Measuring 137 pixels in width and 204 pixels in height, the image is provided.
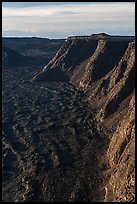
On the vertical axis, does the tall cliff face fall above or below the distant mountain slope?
below

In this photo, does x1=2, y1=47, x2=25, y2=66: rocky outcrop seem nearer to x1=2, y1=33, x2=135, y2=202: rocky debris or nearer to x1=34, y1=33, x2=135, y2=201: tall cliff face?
x1=2, y1=33, x2=135, y2=202: rocky debris

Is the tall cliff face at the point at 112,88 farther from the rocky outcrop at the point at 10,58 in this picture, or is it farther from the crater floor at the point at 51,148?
the rocky outcrop at the point at 10,58

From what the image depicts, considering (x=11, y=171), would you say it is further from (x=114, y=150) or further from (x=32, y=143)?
(x=114, y=150)

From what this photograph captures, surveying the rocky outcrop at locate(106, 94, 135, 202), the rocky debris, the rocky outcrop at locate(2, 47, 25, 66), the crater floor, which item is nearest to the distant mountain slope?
the rocky outcrop at locate(2, 47, 25, 66)

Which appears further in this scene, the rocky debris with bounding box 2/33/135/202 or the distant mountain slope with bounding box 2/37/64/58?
the distant mountain slope with bounding box 2/37/64/58

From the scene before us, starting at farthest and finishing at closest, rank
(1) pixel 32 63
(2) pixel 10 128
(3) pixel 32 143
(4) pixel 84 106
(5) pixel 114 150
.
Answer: (1) pixel 32 63, (4) pixel 84 106, (2) pixel 10 128, (3) pixel 32 143, (5) pixel 114 150

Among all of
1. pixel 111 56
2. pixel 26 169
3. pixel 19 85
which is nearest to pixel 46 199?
pixel 26 169

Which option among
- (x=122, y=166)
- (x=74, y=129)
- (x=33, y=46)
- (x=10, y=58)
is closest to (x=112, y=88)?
(x=74, y=129)

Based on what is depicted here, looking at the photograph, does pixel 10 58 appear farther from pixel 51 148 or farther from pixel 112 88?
pixel 51 148

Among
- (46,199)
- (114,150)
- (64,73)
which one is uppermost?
(64,73)
